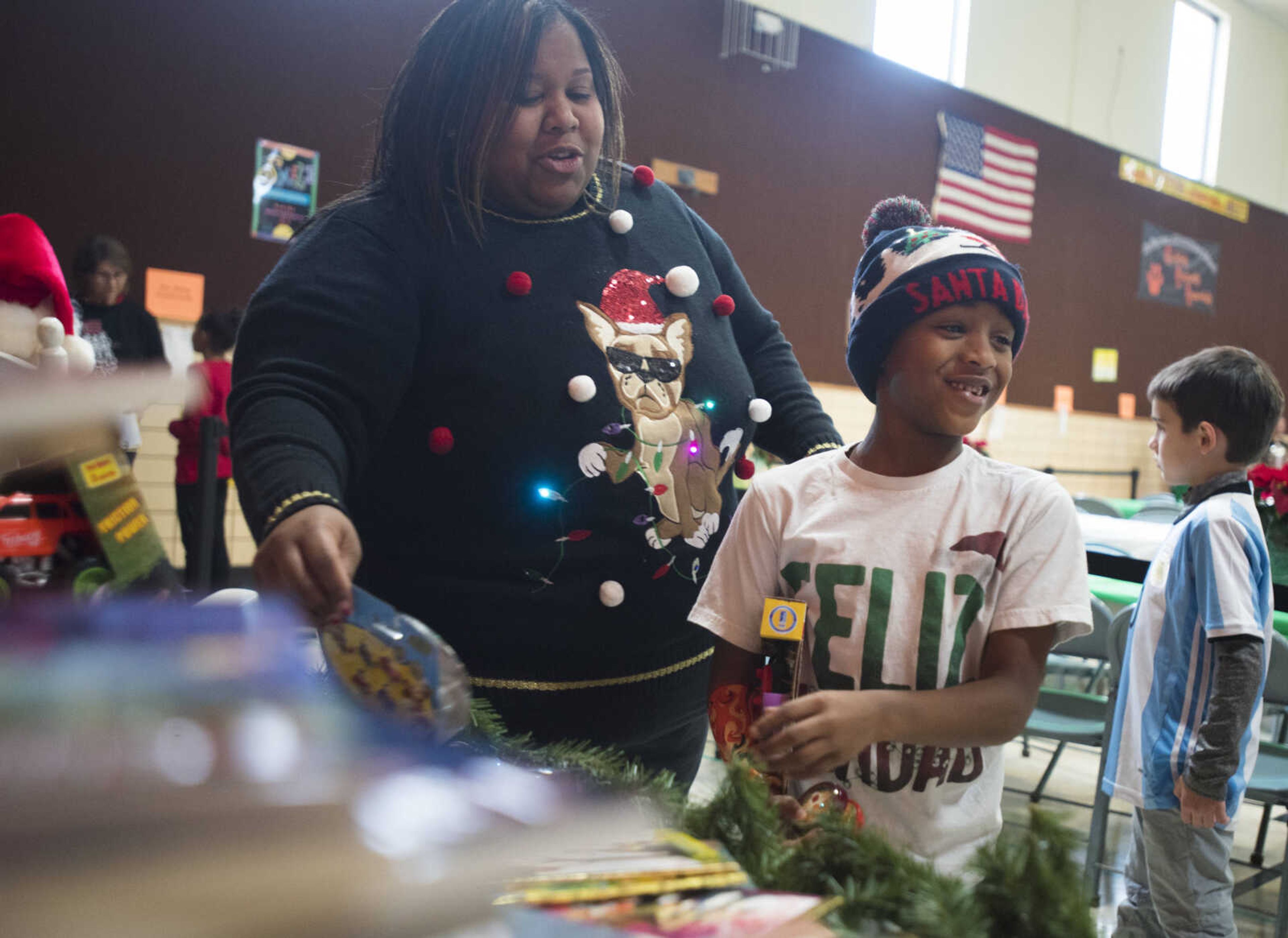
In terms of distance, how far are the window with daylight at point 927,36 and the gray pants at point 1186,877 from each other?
25.3ft

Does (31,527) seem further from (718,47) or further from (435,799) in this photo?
(718,47)

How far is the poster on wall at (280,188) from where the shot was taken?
18.5 ft

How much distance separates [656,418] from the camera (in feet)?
4.26

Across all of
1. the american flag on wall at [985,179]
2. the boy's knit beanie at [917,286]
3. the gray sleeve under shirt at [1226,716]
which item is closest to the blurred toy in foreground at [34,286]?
the boy's knit beanie at [917,286]

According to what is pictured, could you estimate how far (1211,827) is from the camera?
188cm

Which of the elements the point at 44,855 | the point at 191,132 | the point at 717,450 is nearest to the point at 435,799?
the point at 44,855

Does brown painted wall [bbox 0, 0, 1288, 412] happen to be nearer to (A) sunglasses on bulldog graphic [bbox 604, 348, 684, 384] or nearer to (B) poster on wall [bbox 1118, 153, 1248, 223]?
(B) poster on wall [bbox 1118, 153, 1248, 223]

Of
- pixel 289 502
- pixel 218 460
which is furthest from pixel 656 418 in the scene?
pixel 218 460

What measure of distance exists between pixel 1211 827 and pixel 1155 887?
0.68 ft

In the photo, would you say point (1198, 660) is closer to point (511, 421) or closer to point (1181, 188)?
point (511, 421)

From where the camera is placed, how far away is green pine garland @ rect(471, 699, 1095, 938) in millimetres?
531

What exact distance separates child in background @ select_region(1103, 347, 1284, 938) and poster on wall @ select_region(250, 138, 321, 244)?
4.69 meters

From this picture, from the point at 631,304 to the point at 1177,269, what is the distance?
12140 mm

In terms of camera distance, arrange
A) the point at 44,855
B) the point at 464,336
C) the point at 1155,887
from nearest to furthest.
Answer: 1. the point at 44,855
2. the point at 464,336
3. the point at 1155,887
